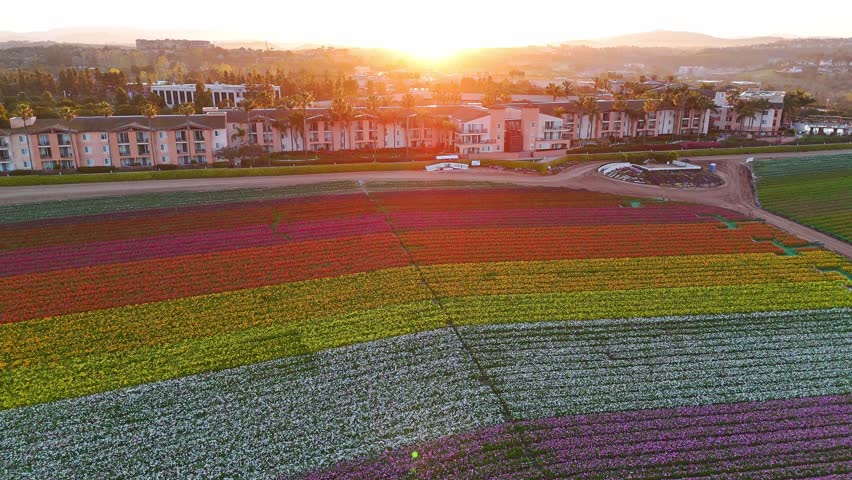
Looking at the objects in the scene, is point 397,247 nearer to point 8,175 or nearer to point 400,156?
point 400,156

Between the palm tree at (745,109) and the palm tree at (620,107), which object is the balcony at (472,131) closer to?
the palm tree at (620,107)

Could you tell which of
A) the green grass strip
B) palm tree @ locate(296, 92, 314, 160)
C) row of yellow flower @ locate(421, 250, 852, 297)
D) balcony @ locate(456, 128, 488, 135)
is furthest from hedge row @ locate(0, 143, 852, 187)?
the green grass strip

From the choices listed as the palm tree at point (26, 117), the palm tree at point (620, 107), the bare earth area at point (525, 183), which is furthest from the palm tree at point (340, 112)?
the palm tree at point (620, 107)

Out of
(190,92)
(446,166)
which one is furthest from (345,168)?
(190,92)

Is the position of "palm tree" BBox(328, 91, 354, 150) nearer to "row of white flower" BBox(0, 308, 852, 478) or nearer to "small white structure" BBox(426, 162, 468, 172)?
"small white structure" BBox(426, 162, 468, 172)

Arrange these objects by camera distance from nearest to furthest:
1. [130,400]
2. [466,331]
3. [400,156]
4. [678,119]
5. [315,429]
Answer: [315,429] → [130,400] → [466,331] → [400,156] → [678,119]

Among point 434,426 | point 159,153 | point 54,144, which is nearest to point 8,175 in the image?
point 54,144
